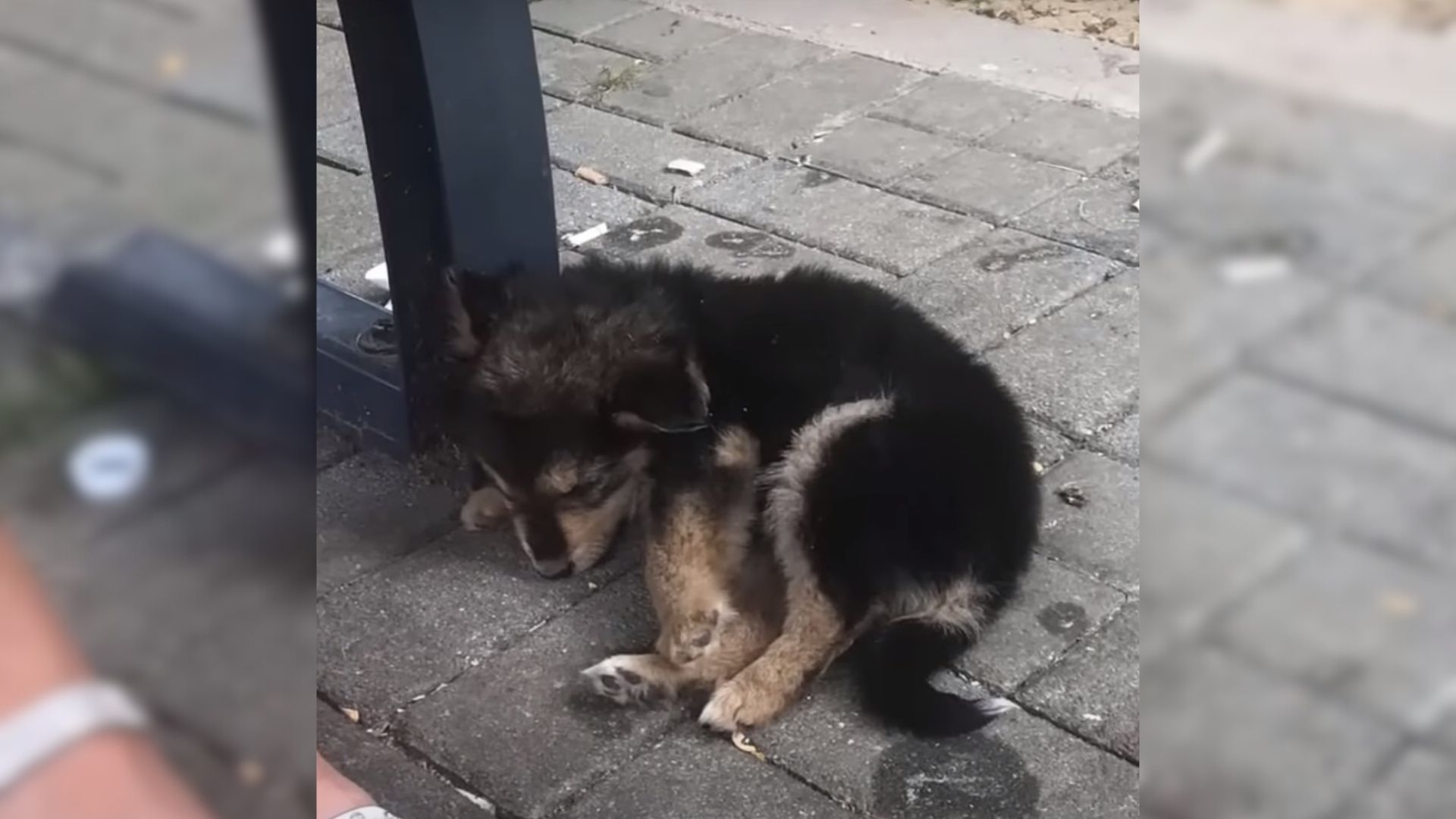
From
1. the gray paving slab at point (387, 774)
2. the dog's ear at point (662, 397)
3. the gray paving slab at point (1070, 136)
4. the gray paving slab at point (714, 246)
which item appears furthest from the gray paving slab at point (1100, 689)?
the gray paving slab at point (1070, 136)

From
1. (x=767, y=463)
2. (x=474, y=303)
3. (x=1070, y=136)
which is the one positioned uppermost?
(x=474, y=303)

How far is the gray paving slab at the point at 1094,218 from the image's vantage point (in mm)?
4191

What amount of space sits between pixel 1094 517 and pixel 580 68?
3136 millimetres

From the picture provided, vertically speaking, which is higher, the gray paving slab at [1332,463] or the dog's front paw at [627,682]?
the gray paving slab at [1332,463]

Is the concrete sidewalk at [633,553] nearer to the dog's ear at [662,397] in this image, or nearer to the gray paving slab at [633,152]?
the gray paving slab at [633,152]

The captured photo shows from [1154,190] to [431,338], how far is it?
2.44 meters

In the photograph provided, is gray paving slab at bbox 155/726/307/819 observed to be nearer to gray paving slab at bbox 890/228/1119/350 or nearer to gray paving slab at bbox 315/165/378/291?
gray paving slab at bbox 890/228/1119/350

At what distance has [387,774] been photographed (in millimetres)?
2502

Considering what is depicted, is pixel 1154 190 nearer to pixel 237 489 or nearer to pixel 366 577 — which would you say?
pixel 237 489

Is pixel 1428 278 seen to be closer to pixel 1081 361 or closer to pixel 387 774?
pixel 387 774

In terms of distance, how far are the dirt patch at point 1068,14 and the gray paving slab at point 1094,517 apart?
2853 millimetres

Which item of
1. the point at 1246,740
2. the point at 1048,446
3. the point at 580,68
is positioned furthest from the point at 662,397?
the point at 580,68

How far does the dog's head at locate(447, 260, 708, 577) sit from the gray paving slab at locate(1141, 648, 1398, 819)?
70.2 inches

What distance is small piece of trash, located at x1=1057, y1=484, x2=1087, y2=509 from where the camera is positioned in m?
3.14
